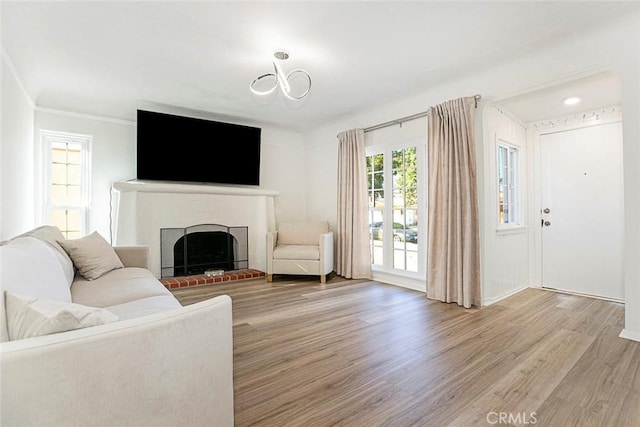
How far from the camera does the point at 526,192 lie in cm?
403

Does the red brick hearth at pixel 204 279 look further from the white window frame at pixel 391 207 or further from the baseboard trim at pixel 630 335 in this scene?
the baseboard trim at pixel 630 335

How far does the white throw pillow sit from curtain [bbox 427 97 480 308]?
310 cm

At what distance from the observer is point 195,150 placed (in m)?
4.46

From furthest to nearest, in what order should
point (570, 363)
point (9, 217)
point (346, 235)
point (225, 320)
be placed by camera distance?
1. point (346, 235)
2. point (9, 217)
3. point (570, 363)
4. point (225, 320)

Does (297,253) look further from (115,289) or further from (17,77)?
(17,77)

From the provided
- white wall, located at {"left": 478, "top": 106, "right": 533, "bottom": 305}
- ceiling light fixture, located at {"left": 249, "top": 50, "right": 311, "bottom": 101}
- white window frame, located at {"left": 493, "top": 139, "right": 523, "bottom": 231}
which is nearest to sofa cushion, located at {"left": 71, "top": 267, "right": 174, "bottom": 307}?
ceiling light fixture, located at {"left": 249, "top": 50, "right": 311, "bottom": 101}

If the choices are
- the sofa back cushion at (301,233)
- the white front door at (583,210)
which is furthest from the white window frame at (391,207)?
the white front door at (583,210)

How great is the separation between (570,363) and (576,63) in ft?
7.75

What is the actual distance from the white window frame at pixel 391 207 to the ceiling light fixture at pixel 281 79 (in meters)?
1.44

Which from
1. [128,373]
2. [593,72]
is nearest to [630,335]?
[593,72]

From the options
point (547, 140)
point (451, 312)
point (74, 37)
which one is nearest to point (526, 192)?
point (547, 140)

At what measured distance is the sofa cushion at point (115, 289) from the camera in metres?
1.90

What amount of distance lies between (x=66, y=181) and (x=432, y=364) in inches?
195

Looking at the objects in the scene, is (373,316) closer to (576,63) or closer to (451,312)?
(451,312)
